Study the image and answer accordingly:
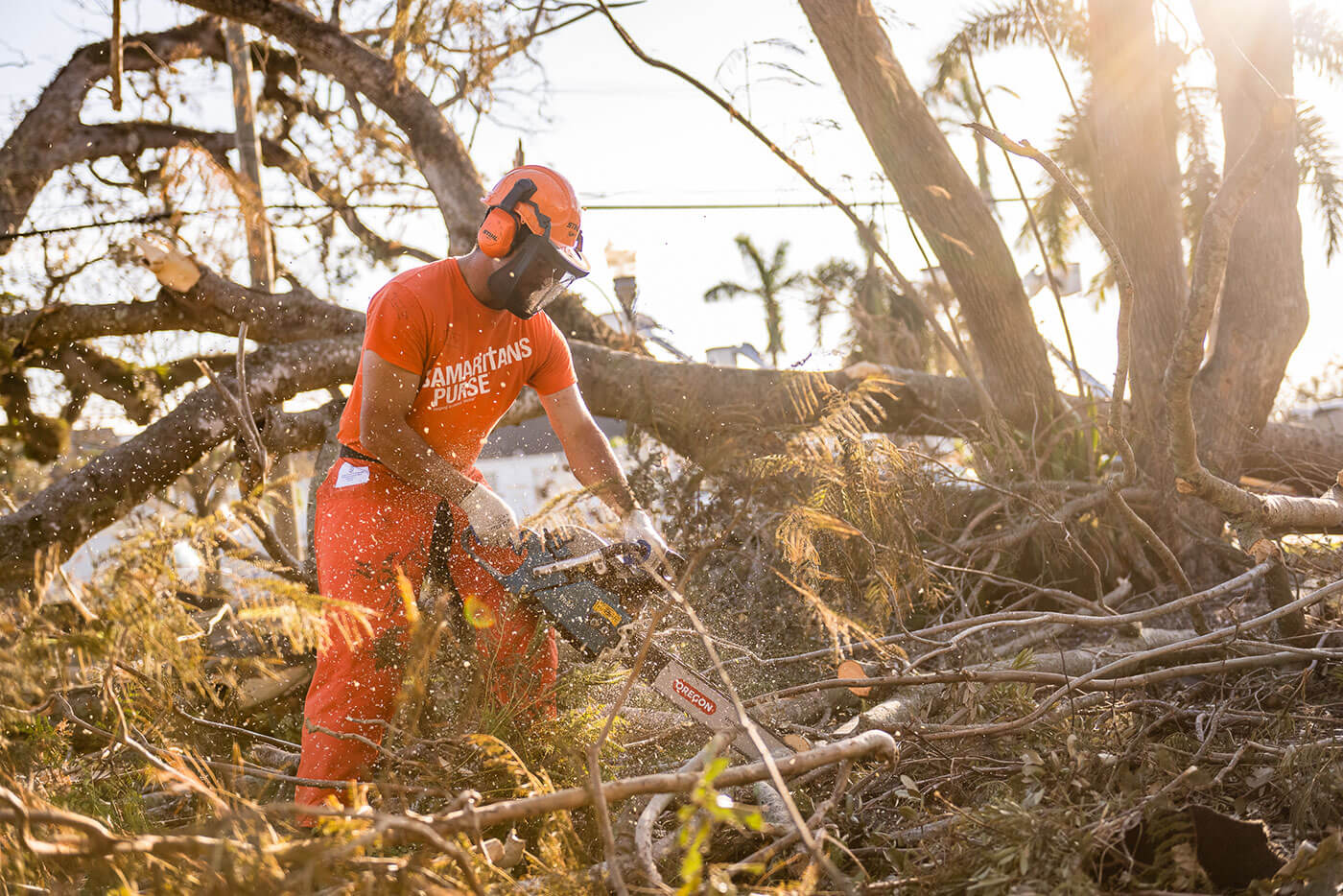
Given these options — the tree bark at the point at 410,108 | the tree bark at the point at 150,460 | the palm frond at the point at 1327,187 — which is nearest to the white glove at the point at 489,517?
the tree bark at the point at 150,460

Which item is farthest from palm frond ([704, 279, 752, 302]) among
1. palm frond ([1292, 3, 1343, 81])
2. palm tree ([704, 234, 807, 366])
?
palm frond ([1292, 3, 1343, 81])

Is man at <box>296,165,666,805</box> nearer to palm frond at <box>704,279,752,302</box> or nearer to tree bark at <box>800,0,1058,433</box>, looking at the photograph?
tree bark at <box>800,0,1058,433</box>

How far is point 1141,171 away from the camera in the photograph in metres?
5.41

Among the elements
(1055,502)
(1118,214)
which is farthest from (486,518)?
(1118,214)

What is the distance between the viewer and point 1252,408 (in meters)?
5.32

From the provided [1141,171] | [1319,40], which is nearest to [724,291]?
[1319,40]

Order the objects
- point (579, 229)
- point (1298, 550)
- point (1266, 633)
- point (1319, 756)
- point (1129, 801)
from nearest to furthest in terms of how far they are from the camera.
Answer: point (1129, 801) → point (1319, 756) → point (579, 229) → point (1266, 633) → point (1298, 550)

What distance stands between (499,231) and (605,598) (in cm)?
121

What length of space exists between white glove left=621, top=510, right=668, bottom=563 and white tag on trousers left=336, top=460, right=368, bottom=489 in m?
0.82

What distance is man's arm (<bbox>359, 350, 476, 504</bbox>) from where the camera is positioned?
2.58 m

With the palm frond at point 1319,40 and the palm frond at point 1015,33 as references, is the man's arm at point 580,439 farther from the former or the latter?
the palm frond at point 1319,40

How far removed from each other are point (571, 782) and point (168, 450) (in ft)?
13.4

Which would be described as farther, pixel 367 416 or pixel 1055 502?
pixel 1055 502

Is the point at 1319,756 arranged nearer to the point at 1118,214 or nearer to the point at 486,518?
the point at 486,518
